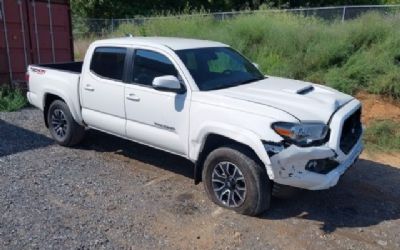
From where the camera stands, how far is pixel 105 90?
5992 millimetres

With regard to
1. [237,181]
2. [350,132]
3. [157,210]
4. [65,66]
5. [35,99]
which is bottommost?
[157,210]

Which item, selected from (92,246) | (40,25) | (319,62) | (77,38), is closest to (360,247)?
(92,246)

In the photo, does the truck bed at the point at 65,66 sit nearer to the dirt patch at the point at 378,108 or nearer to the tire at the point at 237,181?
the tire at the point at 237,181

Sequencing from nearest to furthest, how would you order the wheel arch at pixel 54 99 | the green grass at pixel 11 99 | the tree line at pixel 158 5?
the wheel arch at pixel 54 99, the green grass at pixel 11 99, the tree line at pixel 158 5

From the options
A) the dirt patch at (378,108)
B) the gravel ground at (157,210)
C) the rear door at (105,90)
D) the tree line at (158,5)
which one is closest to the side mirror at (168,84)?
the rear door at (105,90)

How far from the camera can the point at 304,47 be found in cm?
1091

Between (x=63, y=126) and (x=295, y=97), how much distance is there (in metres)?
3.97

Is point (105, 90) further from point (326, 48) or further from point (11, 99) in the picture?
point (326, 48)

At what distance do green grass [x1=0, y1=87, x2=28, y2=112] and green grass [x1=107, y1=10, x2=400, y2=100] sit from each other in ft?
17.6

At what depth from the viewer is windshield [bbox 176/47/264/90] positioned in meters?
5.23

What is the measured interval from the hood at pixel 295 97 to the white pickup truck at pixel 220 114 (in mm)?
11

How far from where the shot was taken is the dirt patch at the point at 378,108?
8.23 meters

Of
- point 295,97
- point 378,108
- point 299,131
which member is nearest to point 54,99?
point 295,97

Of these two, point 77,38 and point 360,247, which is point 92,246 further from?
point 77,38
